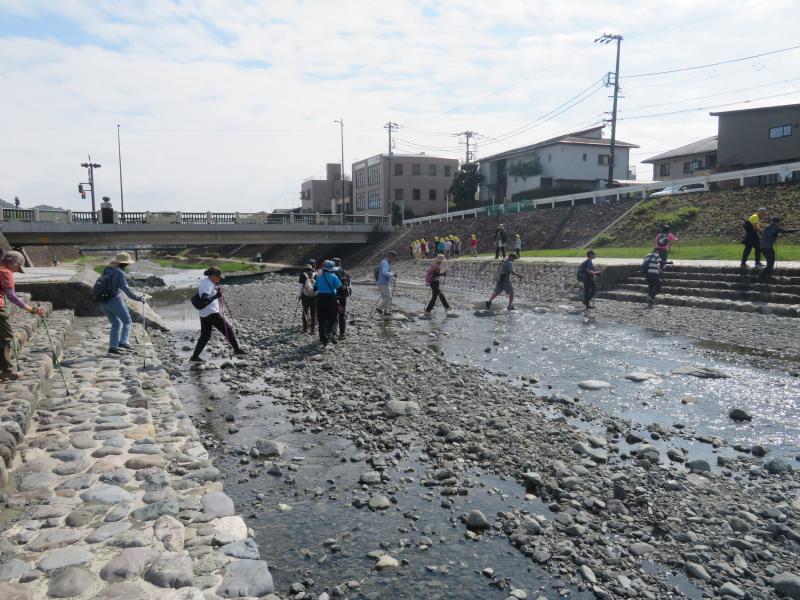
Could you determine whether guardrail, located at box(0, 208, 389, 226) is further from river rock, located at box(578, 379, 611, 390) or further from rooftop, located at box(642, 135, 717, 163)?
river rock, located at box(578, 379, 611, 390)

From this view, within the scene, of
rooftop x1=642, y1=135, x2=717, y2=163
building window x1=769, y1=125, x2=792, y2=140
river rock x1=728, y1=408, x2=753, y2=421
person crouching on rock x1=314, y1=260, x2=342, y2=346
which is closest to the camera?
river rock x1=728, y1=408, x2=753, y2=421

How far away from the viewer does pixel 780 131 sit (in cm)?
4528

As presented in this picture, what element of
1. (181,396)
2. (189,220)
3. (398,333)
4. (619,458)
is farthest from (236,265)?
(619,458)

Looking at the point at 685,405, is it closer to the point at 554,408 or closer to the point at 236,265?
the point at 554,408

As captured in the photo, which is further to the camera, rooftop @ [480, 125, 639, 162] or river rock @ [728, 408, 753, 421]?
rooftop @ [480, 125, 639, 162]

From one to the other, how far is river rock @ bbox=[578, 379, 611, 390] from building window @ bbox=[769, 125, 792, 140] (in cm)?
4524

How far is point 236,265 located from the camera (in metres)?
70.3

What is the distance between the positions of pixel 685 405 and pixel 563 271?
19261 mm

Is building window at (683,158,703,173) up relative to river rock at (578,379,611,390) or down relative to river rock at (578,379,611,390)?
up

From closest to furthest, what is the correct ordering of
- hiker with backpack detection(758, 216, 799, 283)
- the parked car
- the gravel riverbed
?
the gravel riverbed < hiker with backpack detection(758, 216, 799, 283) < the parked car

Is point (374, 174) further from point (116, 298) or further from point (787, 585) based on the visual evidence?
point (787, 585)

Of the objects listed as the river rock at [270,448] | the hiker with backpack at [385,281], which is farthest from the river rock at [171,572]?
the hiker with backpack at [385,281]

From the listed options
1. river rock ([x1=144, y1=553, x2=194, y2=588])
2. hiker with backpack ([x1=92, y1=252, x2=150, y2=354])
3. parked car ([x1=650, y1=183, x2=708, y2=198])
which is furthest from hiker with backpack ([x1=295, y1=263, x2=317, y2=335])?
parked car ([x1=650, y1=183, x2=708, y2=198])

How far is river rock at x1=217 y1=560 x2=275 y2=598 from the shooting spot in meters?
4.05
